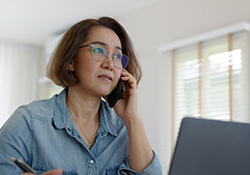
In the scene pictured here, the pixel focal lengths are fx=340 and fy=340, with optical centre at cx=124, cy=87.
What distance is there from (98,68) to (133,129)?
0.28 m

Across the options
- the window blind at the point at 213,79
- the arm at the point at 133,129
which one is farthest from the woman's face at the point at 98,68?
the window blind at the point at 213,79

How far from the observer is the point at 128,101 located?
1461 mm

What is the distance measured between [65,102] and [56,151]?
0.22 meters

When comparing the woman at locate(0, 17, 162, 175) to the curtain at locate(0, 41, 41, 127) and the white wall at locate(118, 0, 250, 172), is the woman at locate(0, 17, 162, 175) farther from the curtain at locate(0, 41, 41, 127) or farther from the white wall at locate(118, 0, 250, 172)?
the curtain at locate(0, 41, 41, 127)

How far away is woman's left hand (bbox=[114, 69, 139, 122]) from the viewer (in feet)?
4.62

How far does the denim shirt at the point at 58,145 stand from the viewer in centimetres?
110

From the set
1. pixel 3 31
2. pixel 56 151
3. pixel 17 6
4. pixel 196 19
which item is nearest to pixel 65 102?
pixel 56 151

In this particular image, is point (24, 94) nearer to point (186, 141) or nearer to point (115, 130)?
point (115, 130)

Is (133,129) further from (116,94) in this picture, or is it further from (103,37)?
(103,37)

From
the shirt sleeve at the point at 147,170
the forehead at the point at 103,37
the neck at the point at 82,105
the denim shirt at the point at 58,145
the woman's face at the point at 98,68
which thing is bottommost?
the shirt sleeve at the point at 147,170

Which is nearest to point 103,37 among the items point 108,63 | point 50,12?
point 108,63

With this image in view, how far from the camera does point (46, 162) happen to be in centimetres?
113

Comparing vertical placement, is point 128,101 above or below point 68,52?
below

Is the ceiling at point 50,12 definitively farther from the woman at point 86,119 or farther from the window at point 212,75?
the woman at point 86,119
